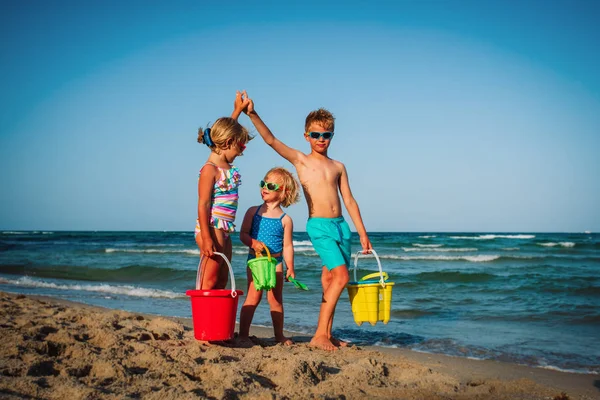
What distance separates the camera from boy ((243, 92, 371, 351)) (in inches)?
174

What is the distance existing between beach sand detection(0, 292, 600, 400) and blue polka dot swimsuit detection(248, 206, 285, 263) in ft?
2.81

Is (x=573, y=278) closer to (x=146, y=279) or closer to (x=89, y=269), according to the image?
(x=146, y=279)

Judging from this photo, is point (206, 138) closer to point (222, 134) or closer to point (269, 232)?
point (222, 134)

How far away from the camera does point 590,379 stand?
3.99 meters

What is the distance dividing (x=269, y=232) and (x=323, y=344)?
1071 millimetres

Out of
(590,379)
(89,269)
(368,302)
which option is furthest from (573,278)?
(89,269)

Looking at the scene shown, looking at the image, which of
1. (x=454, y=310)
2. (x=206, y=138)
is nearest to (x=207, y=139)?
(x=206, y=138)

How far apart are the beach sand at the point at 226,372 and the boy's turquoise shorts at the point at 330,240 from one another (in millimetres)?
765

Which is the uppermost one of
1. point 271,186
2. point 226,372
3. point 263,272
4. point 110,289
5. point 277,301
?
point 271,186

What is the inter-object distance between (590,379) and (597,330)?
2155 mm

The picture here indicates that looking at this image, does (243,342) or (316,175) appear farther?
(316,175)

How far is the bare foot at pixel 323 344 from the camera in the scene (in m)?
4.33

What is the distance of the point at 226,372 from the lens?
309 centimetres

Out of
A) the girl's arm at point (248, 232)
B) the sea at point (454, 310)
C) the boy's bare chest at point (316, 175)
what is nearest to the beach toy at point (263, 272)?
the girl's arm at point (248, 232)
